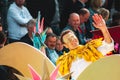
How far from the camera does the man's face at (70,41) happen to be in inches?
175

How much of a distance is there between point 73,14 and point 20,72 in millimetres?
3410

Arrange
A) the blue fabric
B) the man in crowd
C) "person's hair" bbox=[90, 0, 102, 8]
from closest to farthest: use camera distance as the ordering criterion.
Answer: the blue fabric < the man in crowd < "person's hair" bbox=[90, 0, 102, 8]

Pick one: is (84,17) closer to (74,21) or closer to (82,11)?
(82,11)

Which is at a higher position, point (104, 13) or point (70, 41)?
point (70, 41)

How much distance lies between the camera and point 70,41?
4469 millimetres

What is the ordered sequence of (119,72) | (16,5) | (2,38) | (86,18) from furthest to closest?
1. (86,18)
2. (16,5)
3. (2,38)
4. (119,72)

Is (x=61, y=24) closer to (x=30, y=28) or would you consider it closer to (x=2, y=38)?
(x=30, y=28)

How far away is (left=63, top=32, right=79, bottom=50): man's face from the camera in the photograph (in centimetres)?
444

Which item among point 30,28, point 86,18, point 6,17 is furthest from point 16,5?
point 86,18

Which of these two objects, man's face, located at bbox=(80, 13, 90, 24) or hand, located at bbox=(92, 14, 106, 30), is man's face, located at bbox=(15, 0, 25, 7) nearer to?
man's face, located at bbox=(80, 13, 90, 24)

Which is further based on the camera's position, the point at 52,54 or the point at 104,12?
the point at 104,12

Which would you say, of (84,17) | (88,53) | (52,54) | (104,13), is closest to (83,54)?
(88,53)

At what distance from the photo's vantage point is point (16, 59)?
346cm

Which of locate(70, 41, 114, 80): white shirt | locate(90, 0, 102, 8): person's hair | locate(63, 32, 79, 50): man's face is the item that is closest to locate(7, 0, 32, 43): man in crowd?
locate(63, 32, 79, 50): man's face
